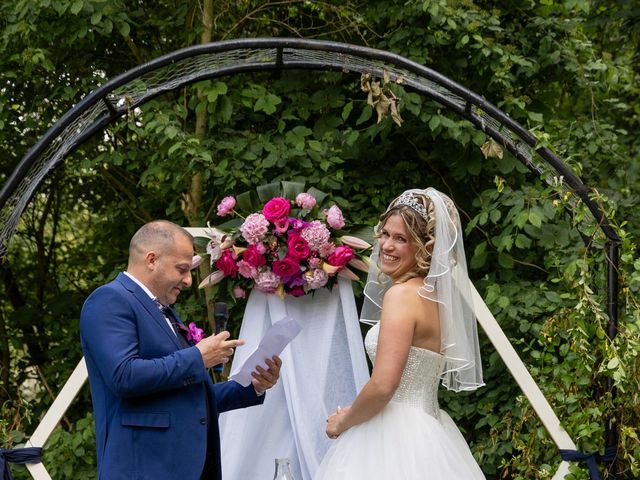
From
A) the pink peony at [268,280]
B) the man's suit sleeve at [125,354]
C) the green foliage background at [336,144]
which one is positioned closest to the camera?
the man's suit sleeve at [125,354]

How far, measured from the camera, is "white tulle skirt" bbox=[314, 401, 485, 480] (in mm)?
3240

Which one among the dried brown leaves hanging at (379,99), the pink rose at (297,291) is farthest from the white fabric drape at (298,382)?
the dried brown leaves hanging at (379,99)

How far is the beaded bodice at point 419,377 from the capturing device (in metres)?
3.31

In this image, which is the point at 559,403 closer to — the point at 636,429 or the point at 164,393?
the point at 636,429

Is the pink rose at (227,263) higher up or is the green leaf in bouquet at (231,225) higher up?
the green leaf in bouquet at (231,225)

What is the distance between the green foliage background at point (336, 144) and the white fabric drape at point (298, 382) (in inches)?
22.4

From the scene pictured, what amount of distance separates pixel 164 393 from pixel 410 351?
0.86m

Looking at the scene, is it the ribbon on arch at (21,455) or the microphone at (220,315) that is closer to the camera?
the microphone at (220,315)

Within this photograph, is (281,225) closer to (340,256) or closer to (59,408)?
(340,256)

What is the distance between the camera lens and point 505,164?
5.08 meters

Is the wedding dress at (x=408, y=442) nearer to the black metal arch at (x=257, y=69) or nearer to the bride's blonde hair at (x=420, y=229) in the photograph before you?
the bride's blonde hair at (x=420, y=229)

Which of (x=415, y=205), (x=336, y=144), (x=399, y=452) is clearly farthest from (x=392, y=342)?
(x=336, y=144)

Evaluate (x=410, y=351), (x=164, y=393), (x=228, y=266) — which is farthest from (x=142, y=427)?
(x=228, y=266)

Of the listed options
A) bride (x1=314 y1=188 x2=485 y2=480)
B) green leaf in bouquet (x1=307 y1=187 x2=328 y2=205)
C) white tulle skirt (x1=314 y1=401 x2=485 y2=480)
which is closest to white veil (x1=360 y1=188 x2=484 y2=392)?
bride (x1=314 y1=188 x2=485 y2=480)
